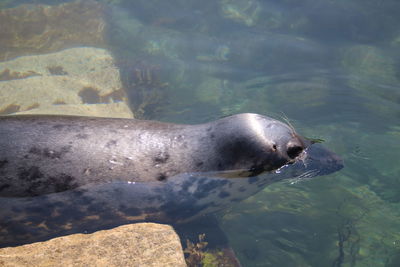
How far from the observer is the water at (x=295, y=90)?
436 cm

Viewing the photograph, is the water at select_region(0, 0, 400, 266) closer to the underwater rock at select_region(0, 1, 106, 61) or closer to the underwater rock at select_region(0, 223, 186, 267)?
the underwater rock at select_region(0, 1, 106, 61)

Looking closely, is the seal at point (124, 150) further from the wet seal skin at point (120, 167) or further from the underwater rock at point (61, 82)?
the underwater rock at point (61, 82)

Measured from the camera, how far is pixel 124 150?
8.58ft

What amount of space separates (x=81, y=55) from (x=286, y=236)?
6.59m

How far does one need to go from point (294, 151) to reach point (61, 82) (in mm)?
5113

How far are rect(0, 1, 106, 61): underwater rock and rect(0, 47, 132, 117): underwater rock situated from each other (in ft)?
3.55

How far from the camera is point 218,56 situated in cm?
836

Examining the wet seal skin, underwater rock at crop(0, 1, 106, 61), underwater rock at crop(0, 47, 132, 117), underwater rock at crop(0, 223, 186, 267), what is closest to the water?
underwater rock at crop(0, 1, 106, 61)

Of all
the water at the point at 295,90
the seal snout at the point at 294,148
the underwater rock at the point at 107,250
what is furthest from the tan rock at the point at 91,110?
the seal snout at the point at 294,148

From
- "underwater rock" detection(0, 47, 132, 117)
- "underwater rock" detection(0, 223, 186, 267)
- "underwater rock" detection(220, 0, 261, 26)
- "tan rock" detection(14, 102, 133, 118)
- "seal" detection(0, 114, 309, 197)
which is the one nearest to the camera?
"underwater rock" detection(0, 223, 186, 267)

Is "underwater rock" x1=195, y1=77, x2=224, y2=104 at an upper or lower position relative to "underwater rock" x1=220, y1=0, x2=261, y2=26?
lower

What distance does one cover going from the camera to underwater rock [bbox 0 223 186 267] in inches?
86.9

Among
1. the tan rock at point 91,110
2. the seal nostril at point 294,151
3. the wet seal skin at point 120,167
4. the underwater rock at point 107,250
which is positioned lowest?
the tan rock at point 91,110

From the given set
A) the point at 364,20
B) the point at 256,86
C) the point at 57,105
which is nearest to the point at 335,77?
the point at 256,86
